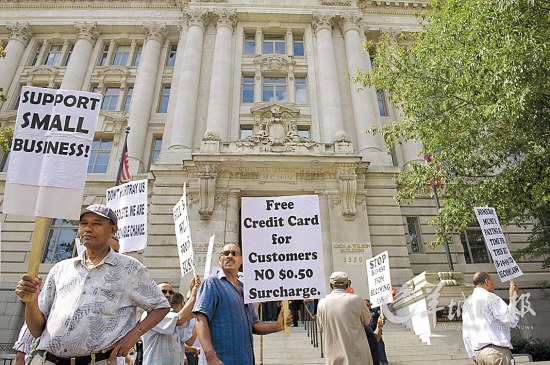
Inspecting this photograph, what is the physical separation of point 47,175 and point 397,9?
31.6m

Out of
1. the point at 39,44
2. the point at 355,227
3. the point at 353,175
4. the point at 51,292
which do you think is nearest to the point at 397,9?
the point at 353,175

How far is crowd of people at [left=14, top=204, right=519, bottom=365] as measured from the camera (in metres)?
2.90

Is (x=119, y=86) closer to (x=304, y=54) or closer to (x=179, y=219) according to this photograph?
(x=304, y=54)

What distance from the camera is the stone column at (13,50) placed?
2598cm

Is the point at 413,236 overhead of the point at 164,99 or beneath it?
beneath

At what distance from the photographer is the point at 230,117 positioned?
2373cm

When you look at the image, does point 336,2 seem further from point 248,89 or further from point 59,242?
point 59,242

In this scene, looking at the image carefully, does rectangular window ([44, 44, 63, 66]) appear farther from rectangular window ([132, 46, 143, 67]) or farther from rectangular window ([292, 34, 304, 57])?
rectangular window ([292, 34, 304, 57])

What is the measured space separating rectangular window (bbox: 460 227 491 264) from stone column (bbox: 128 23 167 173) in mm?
20069

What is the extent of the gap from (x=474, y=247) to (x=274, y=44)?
63.4 ft

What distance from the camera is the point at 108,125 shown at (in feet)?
79.9

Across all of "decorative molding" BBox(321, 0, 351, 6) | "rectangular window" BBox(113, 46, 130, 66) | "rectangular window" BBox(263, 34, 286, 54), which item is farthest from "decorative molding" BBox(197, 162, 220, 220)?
"decorative molding" BBox(321, 0, 351, 6)

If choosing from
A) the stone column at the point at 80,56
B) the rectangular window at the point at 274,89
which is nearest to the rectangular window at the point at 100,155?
the stone column at the point at 80,56

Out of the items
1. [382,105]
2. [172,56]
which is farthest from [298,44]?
[172,56]
